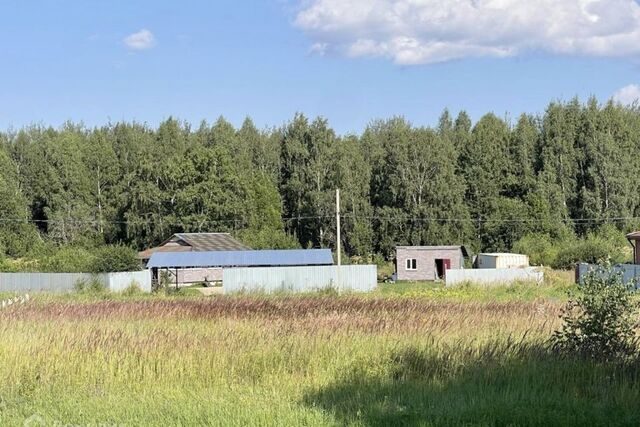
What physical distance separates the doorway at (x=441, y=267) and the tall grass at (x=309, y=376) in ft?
141

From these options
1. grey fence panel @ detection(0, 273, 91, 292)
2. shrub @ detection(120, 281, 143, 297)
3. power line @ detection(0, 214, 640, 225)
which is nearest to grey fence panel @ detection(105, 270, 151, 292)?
shrub @ detection(120, 281, 143, 297)

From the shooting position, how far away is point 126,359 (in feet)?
36.6

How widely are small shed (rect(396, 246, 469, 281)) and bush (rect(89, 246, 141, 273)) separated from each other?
21200 millimetres

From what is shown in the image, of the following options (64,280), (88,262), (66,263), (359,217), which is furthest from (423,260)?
(64,280)

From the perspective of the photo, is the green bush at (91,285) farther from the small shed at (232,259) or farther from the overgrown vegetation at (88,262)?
the small shed at (232,259)

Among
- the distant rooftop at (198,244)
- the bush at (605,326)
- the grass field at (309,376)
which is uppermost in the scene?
the distant rooftop at (198,244)

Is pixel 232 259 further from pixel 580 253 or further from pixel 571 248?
pixel 571 248

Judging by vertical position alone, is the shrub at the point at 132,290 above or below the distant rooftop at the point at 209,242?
below

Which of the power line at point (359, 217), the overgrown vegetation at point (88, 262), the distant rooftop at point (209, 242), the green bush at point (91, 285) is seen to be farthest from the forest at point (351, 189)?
the green bush at point (91, 285)

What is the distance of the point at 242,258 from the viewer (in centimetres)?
5147

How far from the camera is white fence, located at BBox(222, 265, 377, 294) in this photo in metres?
41.2

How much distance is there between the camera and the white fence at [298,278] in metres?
41.2

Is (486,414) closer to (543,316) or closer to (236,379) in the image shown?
(236,379)

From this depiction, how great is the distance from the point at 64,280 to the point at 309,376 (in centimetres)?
3545
